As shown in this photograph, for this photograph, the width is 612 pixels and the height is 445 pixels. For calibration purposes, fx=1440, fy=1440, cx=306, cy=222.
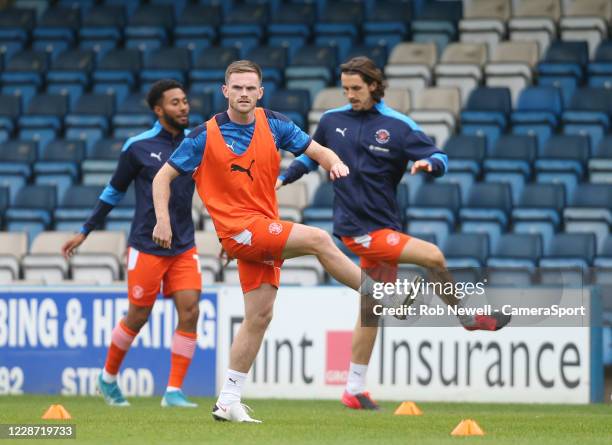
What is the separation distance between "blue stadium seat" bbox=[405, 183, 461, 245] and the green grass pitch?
360 cm

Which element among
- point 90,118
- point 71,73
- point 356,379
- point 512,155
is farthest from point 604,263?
point 71,73

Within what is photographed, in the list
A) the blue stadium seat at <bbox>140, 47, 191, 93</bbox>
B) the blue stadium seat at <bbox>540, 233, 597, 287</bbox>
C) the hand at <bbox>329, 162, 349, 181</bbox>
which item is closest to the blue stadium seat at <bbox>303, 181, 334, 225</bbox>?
the blue stadium seat at <bbox>540, 233, 597, 287</bbox>

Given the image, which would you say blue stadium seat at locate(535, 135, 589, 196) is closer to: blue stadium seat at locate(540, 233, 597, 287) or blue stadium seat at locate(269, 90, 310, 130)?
blue stadium seat at locate(540, 233, 597, 287)

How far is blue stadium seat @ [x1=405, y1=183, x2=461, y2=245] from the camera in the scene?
48.4 feet

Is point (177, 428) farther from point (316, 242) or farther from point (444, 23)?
point (444, 23)

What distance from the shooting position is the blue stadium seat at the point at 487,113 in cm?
1666

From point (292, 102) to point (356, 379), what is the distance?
7.87 m

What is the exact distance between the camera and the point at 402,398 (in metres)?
12.0

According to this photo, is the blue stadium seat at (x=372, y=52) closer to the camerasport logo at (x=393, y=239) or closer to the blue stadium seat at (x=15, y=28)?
the blue stadium seat at (x=15, y=28)

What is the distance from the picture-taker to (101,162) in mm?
17031

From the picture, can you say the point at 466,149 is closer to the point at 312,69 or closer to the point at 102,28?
the point at 312,69

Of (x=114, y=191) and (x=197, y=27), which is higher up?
(x=197, y=27)

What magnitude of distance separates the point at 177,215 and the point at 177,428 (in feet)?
8.56

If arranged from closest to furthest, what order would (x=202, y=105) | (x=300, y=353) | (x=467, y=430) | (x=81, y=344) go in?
(x=467, y=430) → (x=300, y=353) → (x=81, y=344) → (x=202, y=105)
